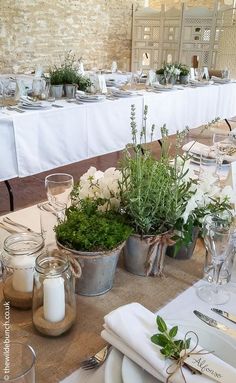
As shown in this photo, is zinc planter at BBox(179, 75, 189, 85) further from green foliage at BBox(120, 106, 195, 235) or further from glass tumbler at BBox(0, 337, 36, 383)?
glass tumbler at BBox(0, 337, 36, 383)

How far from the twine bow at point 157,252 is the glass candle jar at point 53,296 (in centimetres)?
24

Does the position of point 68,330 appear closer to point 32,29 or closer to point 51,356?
point 51,356

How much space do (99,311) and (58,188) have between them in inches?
21.2

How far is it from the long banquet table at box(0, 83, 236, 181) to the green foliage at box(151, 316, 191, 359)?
2192 mm

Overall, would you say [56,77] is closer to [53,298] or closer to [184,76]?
[184,76]

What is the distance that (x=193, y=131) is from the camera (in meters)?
5.25

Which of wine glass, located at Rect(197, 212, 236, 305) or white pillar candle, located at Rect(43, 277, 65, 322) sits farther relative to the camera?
wine glass, located at Rect(197, 212, 236, 305)

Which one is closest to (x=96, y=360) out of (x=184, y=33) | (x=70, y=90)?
(x=70, y=90)

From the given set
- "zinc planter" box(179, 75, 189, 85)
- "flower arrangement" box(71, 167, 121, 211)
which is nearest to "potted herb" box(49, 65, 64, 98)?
"zinc planter" box(179, 75, 189, 85)

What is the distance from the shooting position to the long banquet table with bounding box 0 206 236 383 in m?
0.75

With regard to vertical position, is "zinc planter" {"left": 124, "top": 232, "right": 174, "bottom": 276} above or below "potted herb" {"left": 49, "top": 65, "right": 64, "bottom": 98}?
below

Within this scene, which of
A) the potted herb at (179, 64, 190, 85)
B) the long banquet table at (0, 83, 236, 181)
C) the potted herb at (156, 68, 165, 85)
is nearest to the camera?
the long banquet table at (0, 83, 236, 181)

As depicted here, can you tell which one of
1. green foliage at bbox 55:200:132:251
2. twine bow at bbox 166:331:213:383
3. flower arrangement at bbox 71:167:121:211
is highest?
flower arrangement at bbox 71:167:121:211

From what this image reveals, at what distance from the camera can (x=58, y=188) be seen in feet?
4.34
